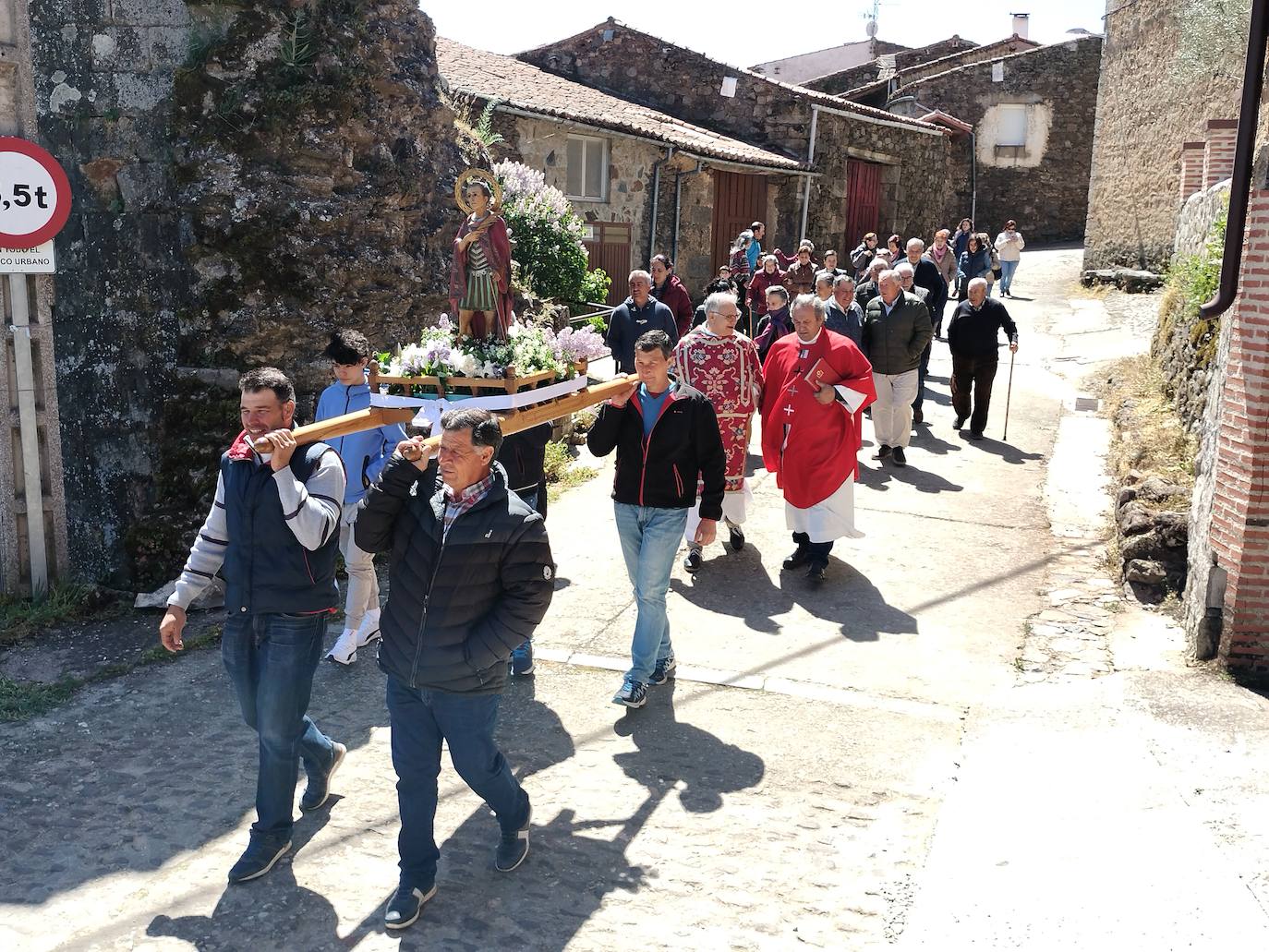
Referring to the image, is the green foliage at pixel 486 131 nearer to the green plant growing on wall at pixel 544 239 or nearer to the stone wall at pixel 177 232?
the green plant growing on wall at pixel 544 239

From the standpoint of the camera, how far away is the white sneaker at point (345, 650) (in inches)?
251

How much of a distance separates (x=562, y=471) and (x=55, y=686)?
5180mm

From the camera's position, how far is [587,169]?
19.4 metres

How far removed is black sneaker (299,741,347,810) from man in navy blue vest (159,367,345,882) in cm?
41

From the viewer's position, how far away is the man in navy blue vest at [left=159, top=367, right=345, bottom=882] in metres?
4.21

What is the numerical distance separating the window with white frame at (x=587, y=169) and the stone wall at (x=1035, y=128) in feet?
48.9

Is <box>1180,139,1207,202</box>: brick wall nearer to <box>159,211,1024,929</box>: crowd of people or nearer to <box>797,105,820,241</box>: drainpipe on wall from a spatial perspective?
<box>159,211,1024,929</box>: crowd of people

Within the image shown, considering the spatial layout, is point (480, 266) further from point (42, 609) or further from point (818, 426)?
point (42, 609)

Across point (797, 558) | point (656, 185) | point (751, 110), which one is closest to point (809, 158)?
point (751, 110)

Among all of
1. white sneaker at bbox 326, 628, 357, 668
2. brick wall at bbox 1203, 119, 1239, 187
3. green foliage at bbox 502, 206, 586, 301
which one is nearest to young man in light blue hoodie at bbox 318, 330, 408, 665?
white sneaker at bbox 326, 628, 357, 668

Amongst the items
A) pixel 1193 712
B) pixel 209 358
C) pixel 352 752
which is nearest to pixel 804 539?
pixel 1193 712

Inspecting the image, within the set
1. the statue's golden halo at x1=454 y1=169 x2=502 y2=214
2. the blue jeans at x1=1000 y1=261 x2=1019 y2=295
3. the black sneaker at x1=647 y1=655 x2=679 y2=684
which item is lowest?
the black sneaker at x1=647 y1=655 x2=679 y2=684

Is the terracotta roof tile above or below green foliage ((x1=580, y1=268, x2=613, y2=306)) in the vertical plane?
above

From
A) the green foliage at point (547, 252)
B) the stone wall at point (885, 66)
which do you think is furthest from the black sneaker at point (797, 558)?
the stone wall at point (885, 66)
